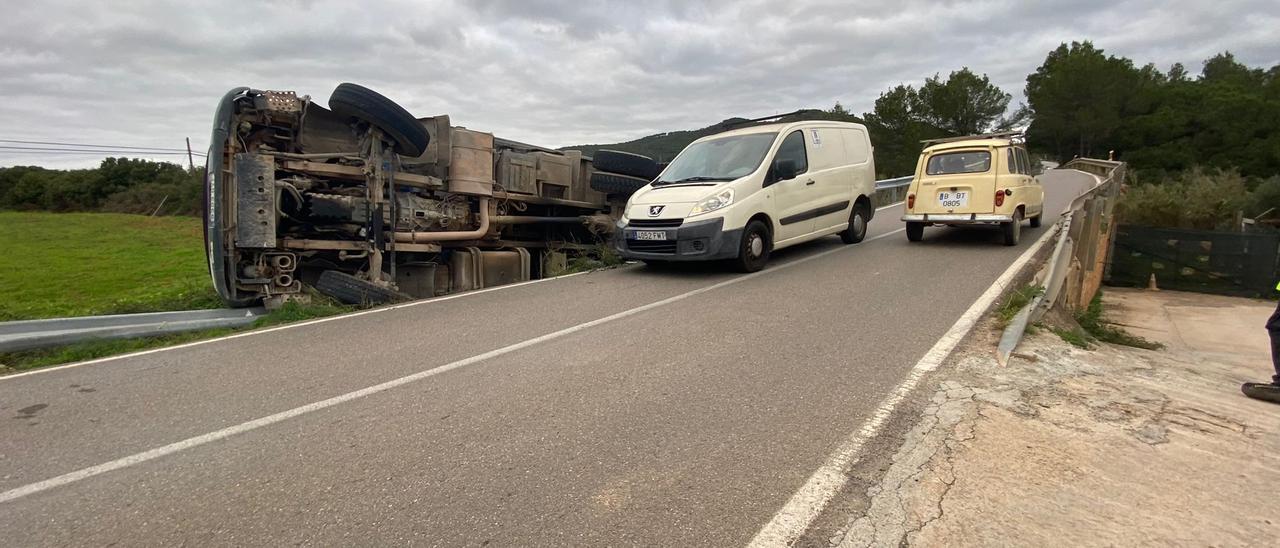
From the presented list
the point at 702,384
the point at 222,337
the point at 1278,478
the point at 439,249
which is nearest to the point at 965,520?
the point at 1278,478

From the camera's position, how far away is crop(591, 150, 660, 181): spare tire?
459 inches

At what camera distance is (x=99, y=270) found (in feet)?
40.1

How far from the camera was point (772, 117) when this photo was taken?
10.3 metres

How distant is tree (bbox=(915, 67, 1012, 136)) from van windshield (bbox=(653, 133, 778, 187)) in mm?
57077

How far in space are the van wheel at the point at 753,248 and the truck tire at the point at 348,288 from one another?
4.67 meters

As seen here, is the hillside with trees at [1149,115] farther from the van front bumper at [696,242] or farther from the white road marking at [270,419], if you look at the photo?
the white road marking at [270,419]

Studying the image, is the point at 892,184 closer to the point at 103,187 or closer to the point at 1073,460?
the point at 1073,460

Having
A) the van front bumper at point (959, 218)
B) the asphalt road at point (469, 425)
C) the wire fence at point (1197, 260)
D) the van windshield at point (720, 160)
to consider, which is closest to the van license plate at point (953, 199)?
the van front bumper at point (959, 218)

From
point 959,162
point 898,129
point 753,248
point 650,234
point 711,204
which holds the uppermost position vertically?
point 898,129

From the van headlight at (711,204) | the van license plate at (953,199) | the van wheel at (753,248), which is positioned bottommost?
the van wheel at (753,248)

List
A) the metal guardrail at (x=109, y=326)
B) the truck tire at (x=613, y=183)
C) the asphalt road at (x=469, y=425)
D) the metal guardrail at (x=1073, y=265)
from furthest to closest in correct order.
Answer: the truck tire at (x=613, y=183), the metal guardrail at (x=109, y=326), the metal guardrail at (x=1073, y=265), the asphalt road at (x=469, y=425)

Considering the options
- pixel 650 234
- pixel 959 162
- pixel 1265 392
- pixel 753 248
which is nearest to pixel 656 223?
pixel 650 234

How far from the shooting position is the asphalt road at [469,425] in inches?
110

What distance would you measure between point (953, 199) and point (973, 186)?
34cm
